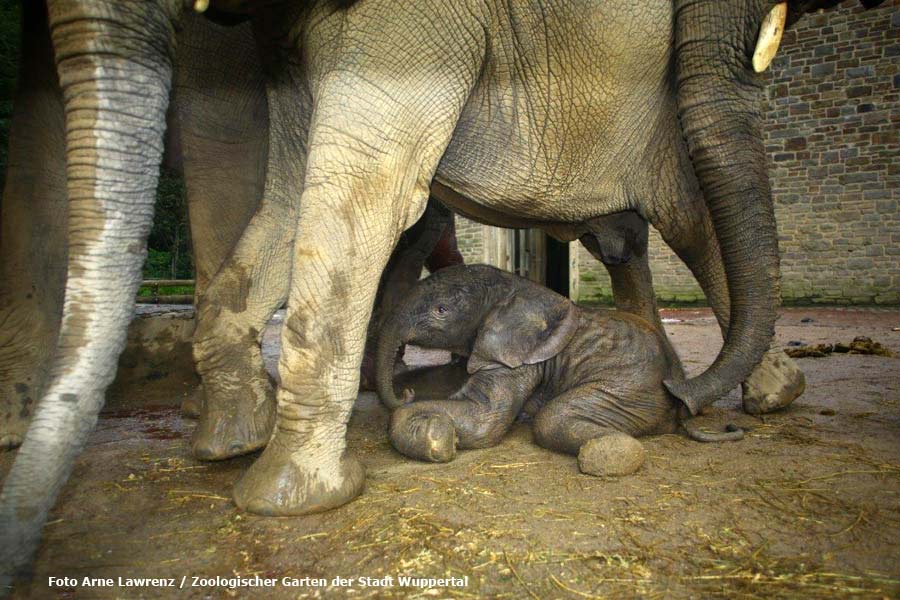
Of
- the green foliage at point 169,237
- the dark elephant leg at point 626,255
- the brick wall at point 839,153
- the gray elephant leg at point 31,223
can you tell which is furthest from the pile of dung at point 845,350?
the green foliage at point 169,237

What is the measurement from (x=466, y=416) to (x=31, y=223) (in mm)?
2154

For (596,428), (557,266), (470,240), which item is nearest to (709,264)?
(596,428)

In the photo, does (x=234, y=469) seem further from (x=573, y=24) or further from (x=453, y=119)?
(x=573, y=24)

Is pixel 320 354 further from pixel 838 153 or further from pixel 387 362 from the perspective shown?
pixel 838 153

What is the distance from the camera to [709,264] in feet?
13.1

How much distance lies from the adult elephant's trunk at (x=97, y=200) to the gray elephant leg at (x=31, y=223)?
160 cm

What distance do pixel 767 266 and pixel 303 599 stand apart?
8.54 ft

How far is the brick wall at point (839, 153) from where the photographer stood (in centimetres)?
1242

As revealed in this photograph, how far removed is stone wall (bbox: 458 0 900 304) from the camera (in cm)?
1242

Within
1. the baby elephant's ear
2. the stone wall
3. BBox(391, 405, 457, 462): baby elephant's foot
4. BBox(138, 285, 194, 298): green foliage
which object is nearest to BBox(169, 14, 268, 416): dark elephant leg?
BBox(391, 405, 457, 462): baby elephant's foot

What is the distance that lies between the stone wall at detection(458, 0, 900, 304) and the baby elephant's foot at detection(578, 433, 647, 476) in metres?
12.1

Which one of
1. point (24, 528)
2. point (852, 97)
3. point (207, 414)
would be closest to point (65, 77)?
point (24, 528)

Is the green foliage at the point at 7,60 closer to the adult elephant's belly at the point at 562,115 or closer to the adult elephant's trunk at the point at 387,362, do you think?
the adult elephant's trunk at the point at 387,362

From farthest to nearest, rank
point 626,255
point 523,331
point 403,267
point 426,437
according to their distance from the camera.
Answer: point 403,267 → point 626,255 → point 523,331 → point 426,437
